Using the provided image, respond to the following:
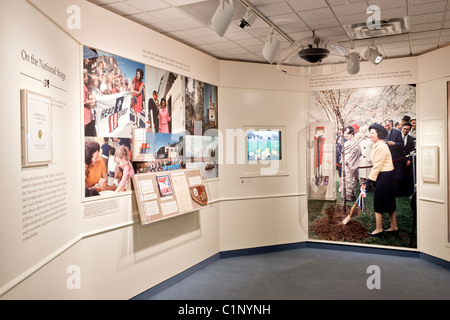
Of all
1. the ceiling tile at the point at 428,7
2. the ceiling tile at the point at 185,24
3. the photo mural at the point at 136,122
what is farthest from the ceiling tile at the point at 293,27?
the photo mural at the point at 136,122

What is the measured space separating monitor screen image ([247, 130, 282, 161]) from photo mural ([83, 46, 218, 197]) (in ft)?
2.94

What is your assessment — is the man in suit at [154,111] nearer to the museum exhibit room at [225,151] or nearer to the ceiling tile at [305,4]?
the museum exhibit room at [225,151]

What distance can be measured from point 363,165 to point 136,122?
4133 mm

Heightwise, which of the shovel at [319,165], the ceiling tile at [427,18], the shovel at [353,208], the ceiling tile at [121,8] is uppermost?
the ceiling tile at [427,18]

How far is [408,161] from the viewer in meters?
6.38

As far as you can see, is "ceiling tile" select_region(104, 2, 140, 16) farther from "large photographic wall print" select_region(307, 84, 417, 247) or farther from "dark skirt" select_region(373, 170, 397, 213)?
"dark skirt" select_region(373, 170, 397, 213)

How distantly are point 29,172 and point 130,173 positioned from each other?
5.91 feet

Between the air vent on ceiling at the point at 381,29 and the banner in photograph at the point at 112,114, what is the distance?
3.02 metres

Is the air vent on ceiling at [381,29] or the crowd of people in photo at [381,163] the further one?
the crowd of people in photo at [381,163]

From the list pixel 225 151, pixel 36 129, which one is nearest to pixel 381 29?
pixel 225 151

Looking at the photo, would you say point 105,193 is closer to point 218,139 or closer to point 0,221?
point 0,221

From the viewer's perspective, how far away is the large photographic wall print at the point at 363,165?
6418 mm

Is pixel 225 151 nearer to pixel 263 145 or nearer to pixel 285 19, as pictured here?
pixel 263 145

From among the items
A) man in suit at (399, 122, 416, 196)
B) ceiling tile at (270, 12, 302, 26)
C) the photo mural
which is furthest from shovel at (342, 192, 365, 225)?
ceiling tile at (270, 12, 302, 26)
